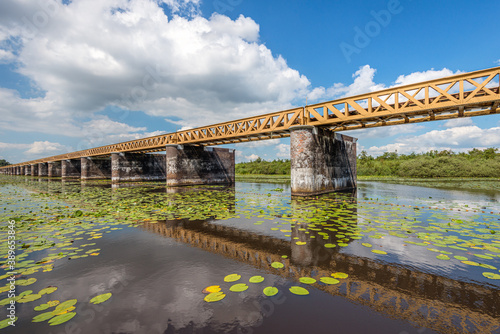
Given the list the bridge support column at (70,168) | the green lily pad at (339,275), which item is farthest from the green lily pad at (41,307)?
the bridge support column at (70,168)

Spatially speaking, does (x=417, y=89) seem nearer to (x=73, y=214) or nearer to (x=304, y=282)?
(x=304, y=282)

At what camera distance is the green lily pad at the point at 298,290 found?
8.27 ft

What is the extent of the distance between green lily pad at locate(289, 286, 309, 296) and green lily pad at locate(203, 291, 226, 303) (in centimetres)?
83

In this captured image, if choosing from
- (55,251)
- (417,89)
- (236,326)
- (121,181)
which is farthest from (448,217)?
(121,181)

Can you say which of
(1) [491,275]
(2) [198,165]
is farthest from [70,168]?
(1) [491,275]

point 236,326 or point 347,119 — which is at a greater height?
point 347,119

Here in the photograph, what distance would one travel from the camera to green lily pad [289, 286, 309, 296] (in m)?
2.52

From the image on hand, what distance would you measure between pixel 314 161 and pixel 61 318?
1171cm

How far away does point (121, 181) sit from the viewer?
2719cm

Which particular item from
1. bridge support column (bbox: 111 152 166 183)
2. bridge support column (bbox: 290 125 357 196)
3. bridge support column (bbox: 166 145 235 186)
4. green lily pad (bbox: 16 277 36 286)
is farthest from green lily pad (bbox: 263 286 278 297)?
bridge support column (bbox: 111 152 166 183)

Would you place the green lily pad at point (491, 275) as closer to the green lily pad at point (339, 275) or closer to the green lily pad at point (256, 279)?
the green lily pad at point (339, 275)

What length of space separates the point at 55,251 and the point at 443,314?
5.77 m

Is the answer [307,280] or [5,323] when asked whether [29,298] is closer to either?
[5,323]

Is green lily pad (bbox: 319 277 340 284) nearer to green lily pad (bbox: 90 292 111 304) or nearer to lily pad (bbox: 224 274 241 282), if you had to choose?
lily pad (bbox: 224 274 241 282)
